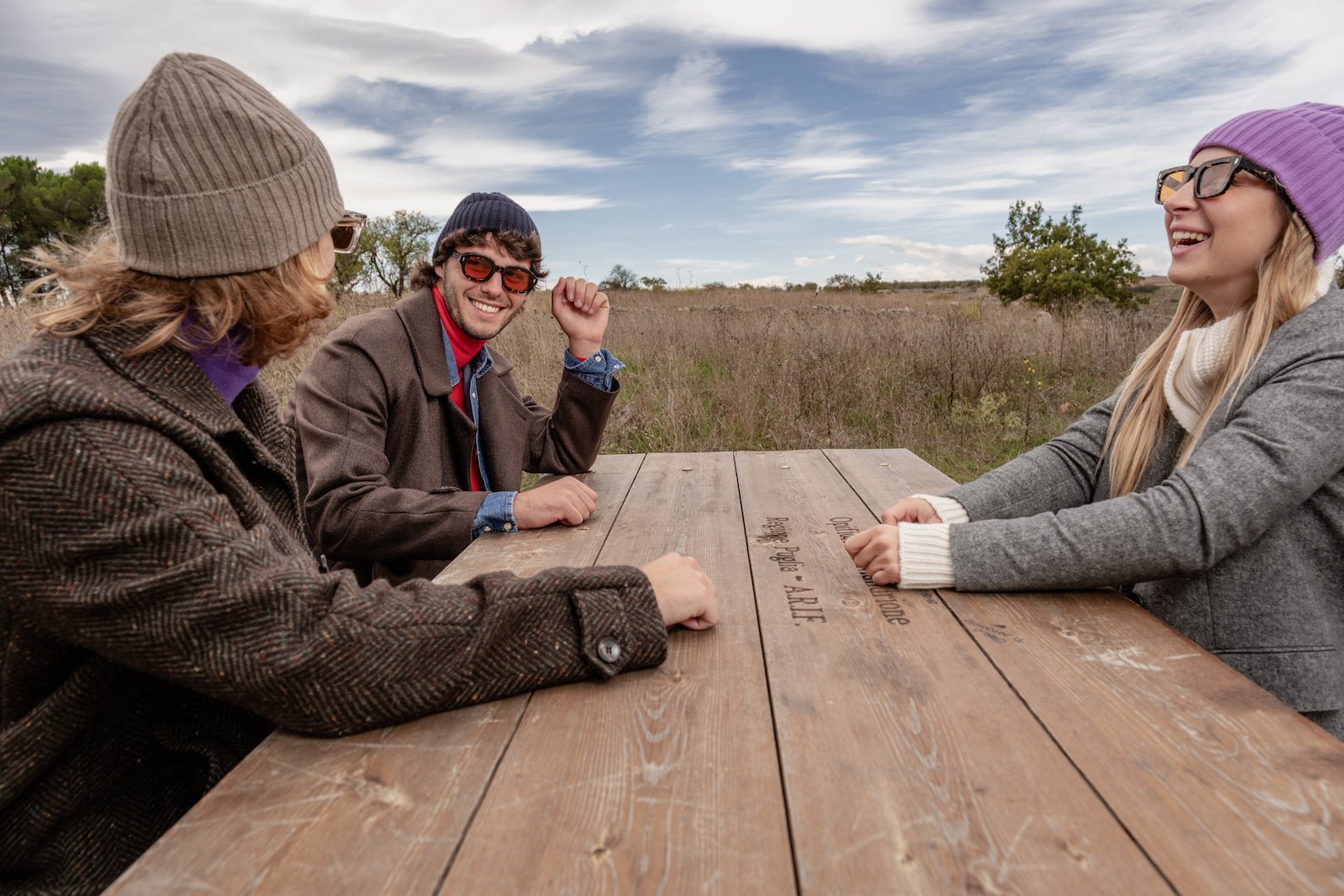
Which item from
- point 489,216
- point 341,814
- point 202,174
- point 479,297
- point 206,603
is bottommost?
point 341,814

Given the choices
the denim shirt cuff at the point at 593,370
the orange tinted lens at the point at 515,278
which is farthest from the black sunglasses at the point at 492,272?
the denim shirt cuff at the point at 593,370

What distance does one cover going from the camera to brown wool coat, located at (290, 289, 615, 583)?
7.17ft

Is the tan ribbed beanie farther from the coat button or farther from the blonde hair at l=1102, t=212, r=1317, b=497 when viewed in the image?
the blonde hair at l=1102, t=212, r=1317, b=497

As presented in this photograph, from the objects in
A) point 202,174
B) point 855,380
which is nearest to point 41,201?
point 855,380

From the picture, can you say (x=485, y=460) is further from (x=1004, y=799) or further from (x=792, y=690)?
(x=1004, y=799)

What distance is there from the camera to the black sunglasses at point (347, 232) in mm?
1556

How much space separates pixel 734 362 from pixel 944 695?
6.43 meters

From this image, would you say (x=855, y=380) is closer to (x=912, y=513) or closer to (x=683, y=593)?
(x=912, y=513)

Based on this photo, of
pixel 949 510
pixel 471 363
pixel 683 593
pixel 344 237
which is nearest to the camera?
pixel 683 593

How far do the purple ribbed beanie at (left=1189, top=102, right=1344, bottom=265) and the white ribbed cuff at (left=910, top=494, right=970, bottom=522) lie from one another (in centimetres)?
83

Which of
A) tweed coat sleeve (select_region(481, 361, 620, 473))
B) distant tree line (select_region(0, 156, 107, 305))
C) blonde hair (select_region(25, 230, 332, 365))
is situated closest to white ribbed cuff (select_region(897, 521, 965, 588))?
blonde hair (select_region(25, 230, 332, 365))

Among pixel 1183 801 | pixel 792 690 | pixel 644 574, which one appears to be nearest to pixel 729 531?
pixel 644 574

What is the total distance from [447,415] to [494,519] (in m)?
0.59

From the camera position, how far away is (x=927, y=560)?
5.46 feet
